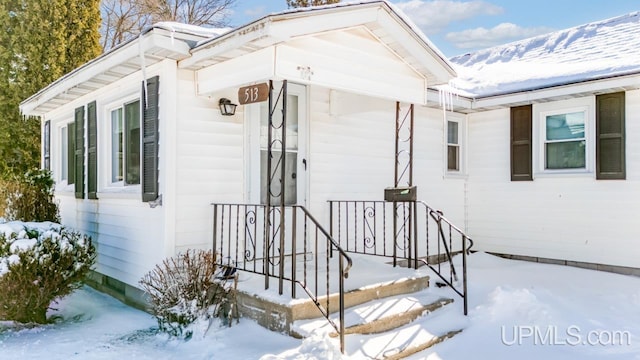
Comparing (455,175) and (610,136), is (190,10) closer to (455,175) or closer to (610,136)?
(455,175)

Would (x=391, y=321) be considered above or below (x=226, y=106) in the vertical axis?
below

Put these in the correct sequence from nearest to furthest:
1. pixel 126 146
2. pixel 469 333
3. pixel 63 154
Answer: pixel 469 333 < pixel 126 146 < pixel 63 154

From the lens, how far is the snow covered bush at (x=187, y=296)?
404cm

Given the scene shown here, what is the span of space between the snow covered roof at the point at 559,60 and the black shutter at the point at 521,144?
0.45 metres

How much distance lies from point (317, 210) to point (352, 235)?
78 cm

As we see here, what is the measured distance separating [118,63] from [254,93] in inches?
66.6

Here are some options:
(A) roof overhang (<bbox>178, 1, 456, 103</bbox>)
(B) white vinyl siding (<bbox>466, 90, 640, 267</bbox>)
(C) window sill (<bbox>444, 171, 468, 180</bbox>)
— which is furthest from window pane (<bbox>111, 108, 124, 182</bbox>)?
(B) white vinyl siding (<bbox>466, 90, 640, 267</bbox>)

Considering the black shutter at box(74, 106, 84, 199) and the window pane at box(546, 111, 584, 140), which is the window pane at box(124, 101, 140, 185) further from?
the window pane at box(546, 111, 584, 140)

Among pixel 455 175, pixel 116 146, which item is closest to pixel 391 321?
pixel 116 146

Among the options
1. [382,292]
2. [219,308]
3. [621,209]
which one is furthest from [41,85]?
[621,209]

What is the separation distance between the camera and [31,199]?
7.02 m

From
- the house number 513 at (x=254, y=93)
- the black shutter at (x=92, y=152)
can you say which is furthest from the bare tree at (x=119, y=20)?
the house number 513 at (x=254, y=93)

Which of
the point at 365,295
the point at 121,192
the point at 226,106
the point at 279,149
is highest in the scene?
the point at 226,106

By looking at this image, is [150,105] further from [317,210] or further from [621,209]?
[621,209]
